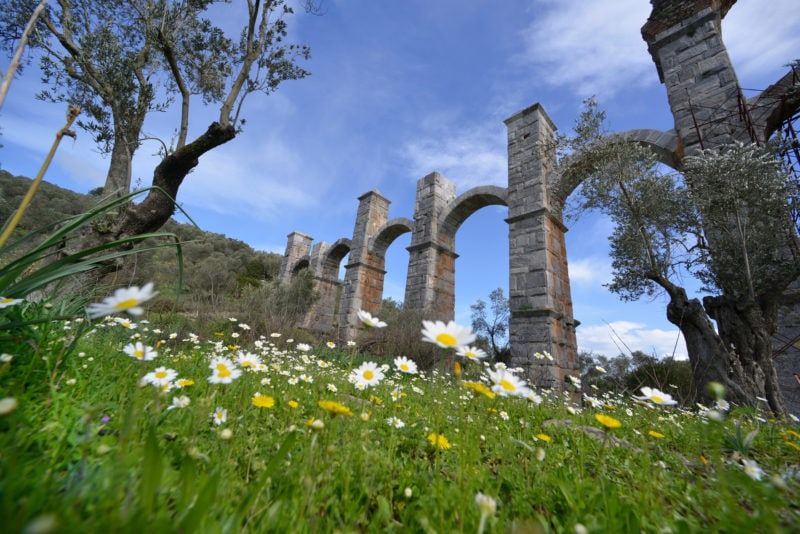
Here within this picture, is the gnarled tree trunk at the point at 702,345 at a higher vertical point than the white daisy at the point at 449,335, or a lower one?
higher

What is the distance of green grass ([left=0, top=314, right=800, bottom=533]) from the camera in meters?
0.78

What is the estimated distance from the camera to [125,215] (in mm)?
6168

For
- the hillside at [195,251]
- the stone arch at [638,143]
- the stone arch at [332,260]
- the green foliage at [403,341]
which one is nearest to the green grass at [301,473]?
the green foliage at [403,341]

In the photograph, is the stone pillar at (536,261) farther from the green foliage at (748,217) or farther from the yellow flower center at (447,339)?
the yellow flower center at (447,339)

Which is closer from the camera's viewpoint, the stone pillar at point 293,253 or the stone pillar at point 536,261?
the stone pillar at point 536,261

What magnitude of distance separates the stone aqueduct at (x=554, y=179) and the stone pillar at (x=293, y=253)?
9765mm

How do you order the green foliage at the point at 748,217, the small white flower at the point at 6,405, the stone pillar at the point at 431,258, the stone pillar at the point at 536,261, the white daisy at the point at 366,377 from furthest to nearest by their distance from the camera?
the stone pillar at the point at 431,258
the stone pillar at the point at 536,261
the green foliage at the point at 748,217
the white daisy at the point at 366,377
the small white flower at the point at 6,405

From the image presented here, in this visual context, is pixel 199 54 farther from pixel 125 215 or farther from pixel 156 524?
pixel 156 524

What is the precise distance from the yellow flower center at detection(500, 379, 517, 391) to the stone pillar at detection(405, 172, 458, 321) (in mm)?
9024

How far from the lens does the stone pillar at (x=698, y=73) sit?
705 cm

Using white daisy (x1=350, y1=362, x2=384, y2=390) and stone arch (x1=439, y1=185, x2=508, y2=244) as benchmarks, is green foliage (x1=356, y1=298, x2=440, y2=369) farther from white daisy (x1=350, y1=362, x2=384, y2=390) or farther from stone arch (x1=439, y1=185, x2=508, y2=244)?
white daisy (x1=350, y1=362, x2=384, y2=390)

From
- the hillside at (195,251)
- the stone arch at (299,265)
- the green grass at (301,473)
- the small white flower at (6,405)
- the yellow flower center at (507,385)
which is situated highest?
the hillside at (195,251)

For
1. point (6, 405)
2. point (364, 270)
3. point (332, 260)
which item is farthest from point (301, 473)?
point (332, 260)

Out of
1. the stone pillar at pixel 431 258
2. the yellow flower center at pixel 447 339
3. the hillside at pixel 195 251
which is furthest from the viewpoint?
the hillside at pixel 195 251
